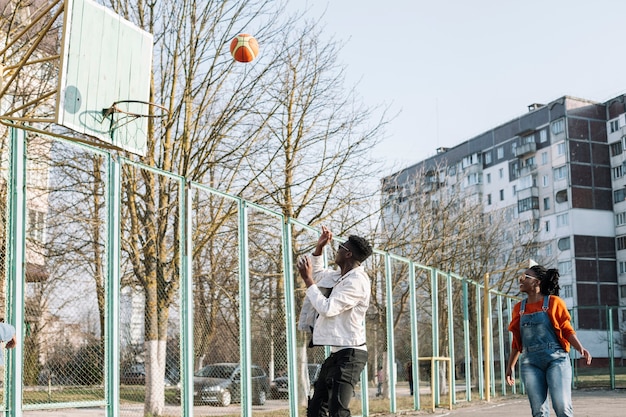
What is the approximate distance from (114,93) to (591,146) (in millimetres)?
68332

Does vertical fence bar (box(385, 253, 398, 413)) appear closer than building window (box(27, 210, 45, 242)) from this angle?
No

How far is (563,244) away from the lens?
72.2m

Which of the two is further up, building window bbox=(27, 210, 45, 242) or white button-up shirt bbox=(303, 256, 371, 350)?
building window bbox=(27, 210, 45, 242)

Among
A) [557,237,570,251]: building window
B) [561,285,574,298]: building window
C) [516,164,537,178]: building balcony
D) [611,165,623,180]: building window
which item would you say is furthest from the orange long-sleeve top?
[516,164,537,178]: building balcony

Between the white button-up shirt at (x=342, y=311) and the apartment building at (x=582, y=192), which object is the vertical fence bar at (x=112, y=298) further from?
the apartment building at (x=582, y=192)

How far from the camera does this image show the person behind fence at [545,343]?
7.66m

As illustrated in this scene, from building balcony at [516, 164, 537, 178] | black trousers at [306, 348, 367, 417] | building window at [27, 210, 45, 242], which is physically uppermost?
building balcony at [516, 164, 537, 178]

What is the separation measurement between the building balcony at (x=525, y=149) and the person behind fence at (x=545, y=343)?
69220 mm

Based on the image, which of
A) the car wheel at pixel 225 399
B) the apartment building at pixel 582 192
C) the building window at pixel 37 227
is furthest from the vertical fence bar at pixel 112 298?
the apartment building at pixel 582 192

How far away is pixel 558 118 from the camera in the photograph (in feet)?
237

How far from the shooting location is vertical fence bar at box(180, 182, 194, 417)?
32.3ft

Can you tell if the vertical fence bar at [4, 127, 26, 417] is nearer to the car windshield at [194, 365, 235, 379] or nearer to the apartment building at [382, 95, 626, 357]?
the car windshield at [194, 365, 235, 379]

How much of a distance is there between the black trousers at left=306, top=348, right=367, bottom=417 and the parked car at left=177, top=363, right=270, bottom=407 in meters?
5.07

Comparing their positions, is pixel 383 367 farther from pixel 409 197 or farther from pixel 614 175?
pixel 614 175
